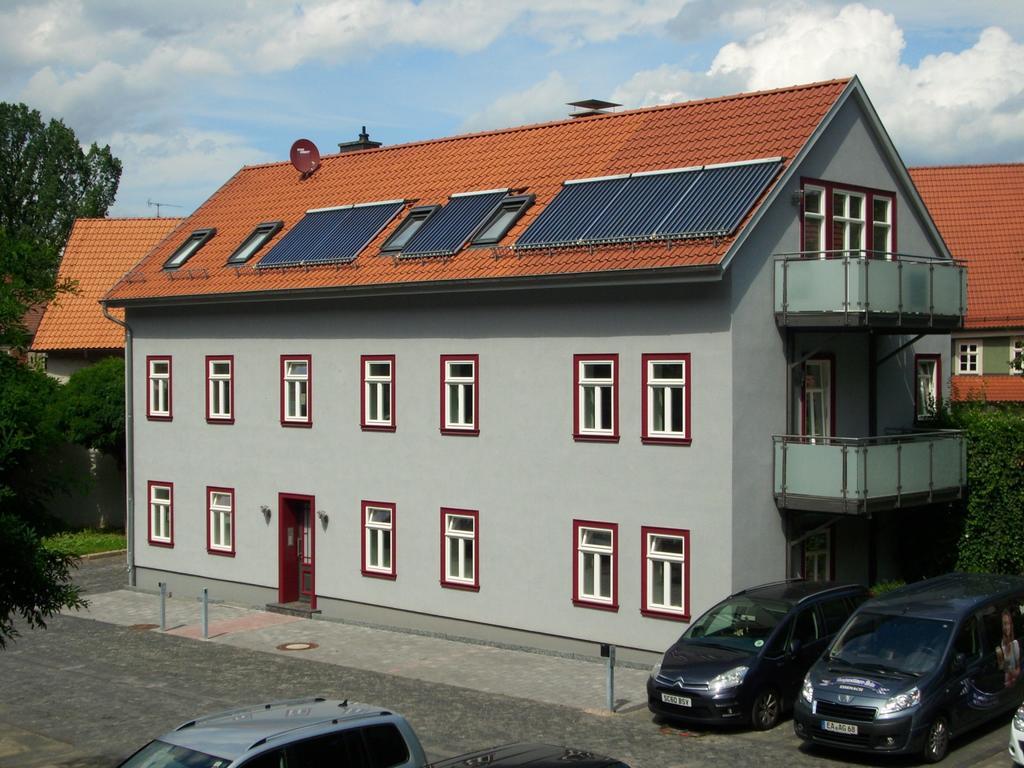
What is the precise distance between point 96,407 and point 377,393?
1412 centimetres

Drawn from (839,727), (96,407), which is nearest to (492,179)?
(839,727)

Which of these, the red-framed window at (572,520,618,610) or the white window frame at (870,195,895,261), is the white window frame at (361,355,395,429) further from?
the white window frame at (870,195,895,261)

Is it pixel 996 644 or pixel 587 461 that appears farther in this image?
pixel 587 461

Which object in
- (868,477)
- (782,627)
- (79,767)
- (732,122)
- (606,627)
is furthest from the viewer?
(732,122)

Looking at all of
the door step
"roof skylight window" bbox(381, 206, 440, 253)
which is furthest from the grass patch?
"roof skylight window" bbox(381, 206, 440, 253)

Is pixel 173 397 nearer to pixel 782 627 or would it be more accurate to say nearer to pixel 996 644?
pixel 782 627

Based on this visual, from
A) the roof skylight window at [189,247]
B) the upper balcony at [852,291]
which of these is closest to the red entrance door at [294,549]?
the roof skylight window at [189,247]

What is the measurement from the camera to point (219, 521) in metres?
28.9

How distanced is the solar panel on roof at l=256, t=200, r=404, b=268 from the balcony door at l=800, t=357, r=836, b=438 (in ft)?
30.4

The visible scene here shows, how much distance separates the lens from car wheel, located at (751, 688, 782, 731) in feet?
55.5

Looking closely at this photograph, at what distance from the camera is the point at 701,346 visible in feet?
67.1

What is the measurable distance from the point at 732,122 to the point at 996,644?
10.6 meters

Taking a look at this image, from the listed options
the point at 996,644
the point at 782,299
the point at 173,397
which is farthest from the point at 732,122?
the point at 173,397

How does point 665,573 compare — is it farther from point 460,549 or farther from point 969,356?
point 969,356
